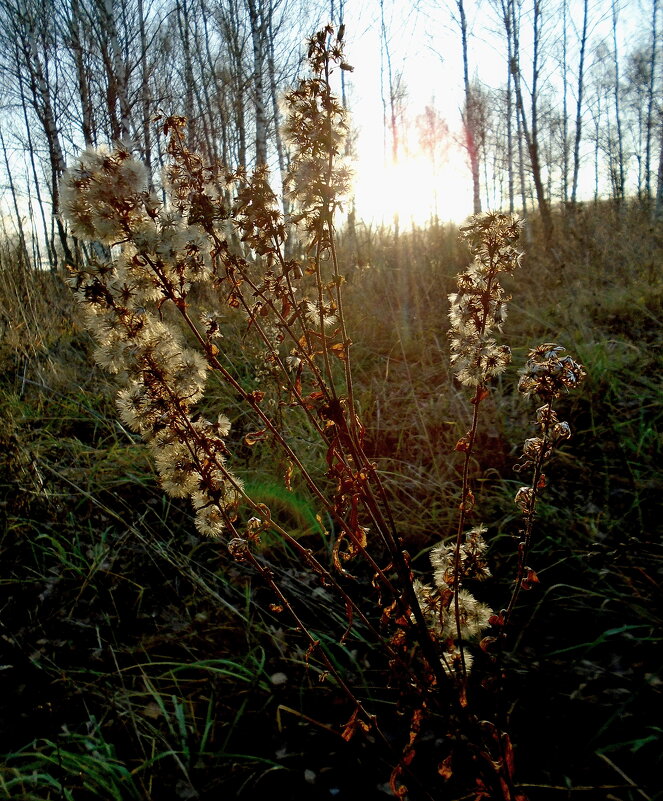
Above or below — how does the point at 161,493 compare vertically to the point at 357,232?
below

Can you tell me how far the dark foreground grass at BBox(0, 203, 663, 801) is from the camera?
1587mm

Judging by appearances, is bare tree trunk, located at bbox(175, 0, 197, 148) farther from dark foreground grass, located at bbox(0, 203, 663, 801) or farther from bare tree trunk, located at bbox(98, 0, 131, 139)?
dark foreground grass, located at bbox(0, 203, 663, 801)

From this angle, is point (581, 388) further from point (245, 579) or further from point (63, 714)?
point (63, 714)

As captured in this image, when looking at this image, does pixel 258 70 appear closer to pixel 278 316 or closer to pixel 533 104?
pixel 533 104

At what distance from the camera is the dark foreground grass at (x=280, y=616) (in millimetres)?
1587

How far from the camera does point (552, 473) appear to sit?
2.97 metres

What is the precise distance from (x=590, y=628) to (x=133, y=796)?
1790 mm

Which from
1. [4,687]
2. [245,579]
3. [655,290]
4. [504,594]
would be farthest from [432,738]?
[655,290]

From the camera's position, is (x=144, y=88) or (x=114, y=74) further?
(x=144, y=88)

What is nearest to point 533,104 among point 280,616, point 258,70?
point 258,70

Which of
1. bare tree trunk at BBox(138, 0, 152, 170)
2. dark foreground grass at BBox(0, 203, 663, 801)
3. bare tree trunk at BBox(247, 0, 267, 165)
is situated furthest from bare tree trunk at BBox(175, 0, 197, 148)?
dark foreground grass at BBox(0, 203, 663, 801)

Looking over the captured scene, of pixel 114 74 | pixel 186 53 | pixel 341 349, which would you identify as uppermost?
pixel 186 53

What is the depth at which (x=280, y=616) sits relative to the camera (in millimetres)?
2330

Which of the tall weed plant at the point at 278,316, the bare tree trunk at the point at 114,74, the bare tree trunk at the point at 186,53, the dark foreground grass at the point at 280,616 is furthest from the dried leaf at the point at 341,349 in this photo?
the bare tree trunk at the point at 186,53
